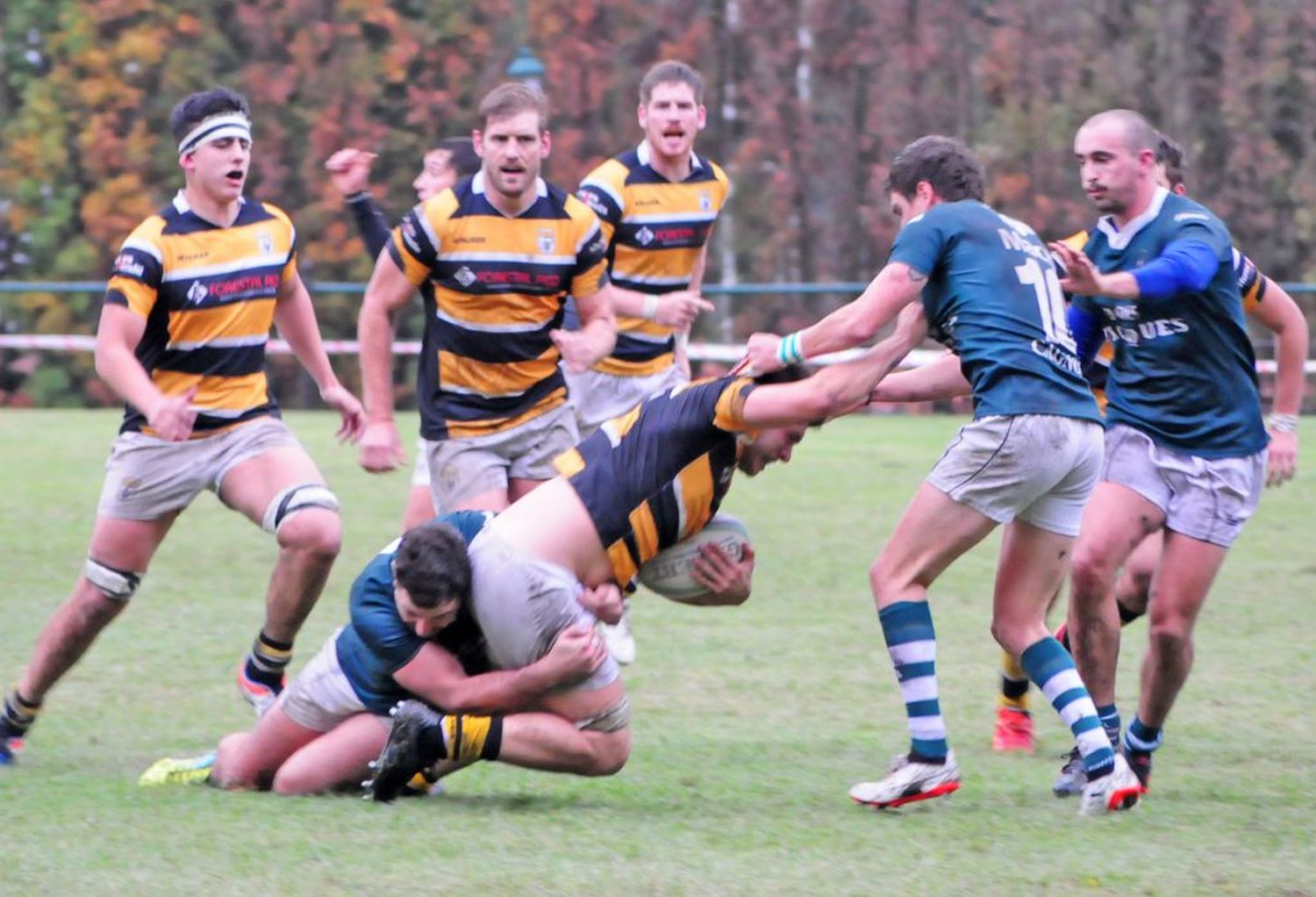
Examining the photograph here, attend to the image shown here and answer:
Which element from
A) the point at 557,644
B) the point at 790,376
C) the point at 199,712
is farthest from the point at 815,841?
the point at 199,712

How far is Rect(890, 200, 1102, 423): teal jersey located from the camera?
18.5 feet

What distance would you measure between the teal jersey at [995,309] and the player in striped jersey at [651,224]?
124 inches

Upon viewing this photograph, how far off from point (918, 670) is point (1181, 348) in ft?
4.37

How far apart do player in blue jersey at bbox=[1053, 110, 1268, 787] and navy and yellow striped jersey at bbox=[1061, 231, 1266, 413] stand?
0.55 feet

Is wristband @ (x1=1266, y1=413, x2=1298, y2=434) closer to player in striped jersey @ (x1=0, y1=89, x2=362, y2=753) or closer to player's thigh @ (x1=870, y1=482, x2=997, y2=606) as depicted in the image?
player's thigh @ (x1=870, y1=482, x2=997, y2=606)

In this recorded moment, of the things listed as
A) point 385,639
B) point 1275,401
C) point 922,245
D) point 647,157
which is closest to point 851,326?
point 922,245

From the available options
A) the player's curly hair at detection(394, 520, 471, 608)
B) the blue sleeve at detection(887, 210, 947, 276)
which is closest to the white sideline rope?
the blue sleeve at detection(887, 210, 947, 276)

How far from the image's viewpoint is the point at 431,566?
17.9 ft

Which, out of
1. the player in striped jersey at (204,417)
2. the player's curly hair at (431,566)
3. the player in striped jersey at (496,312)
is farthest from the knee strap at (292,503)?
the player's curly hair at (431,566)

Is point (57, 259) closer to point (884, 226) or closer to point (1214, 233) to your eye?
point (884, 226)

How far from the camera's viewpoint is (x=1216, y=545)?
6.13 metres

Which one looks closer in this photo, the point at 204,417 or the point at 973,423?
the point at 973,423

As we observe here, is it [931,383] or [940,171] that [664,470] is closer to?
[931,383]

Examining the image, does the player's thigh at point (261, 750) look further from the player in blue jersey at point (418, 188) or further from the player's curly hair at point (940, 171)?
the player's curly hair at point (940, 171)
